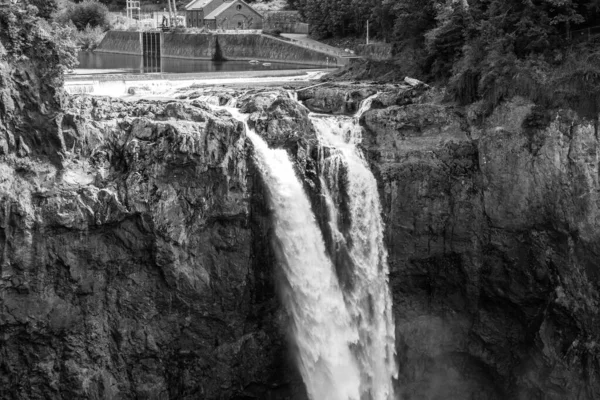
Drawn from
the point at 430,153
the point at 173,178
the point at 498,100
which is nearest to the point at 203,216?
the point at 173,178

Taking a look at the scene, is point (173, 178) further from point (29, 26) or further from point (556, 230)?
point (556, 230)

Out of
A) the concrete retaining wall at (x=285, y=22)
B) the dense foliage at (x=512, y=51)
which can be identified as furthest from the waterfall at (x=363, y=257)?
the concrete retaining wall at (x=285, y=22)

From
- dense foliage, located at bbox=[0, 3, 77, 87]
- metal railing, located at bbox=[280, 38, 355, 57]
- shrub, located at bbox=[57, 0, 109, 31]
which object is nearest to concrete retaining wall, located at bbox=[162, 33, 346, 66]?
metal railing, located at bbox=[280, 38, 355, 57]

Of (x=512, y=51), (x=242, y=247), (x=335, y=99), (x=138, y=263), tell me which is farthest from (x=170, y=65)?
(x=138, y=263)

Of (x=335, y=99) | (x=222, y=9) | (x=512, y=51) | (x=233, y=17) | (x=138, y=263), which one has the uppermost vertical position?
(x=222, y=9)

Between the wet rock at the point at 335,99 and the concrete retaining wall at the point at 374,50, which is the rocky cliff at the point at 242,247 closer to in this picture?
the wet rock at the point at 335,99

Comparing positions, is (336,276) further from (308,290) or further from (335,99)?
(335,99)
